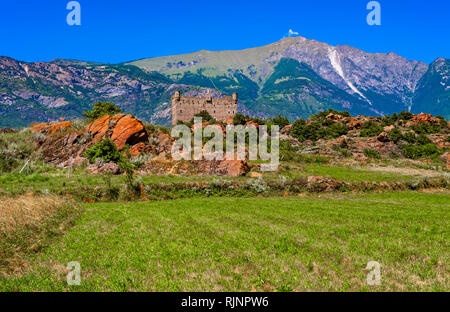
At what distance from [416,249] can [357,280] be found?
3.75 metres

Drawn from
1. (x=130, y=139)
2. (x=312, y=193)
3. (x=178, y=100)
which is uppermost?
(x=178, y=100)

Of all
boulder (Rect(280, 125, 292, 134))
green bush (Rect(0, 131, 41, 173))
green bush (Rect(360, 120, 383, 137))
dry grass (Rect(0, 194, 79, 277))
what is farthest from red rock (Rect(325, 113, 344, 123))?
dry grass (Rect(0, 194, 79, 277))

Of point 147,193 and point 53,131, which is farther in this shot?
point 53,131

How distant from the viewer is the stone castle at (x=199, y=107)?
122375 millimetres

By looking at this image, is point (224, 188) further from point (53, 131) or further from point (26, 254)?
point (53, 131)

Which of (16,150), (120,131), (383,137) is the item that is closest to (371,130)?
(383,137)

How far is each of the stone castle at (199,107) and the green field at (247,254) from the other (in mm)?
108342

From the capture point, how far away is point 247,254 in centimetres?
995

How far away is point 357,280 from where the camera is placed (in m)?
7.64

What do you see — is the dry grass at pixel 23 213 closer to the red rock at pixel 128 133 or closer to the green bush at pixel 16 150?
the green bush at pixel 16 150

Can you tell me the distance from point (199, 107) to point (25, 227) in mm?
Result: 115545

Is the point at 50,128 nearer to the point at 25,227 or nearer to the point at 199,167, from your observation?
the point at 199,167

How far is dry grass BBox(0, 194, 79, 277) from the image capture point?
9.59 metres
